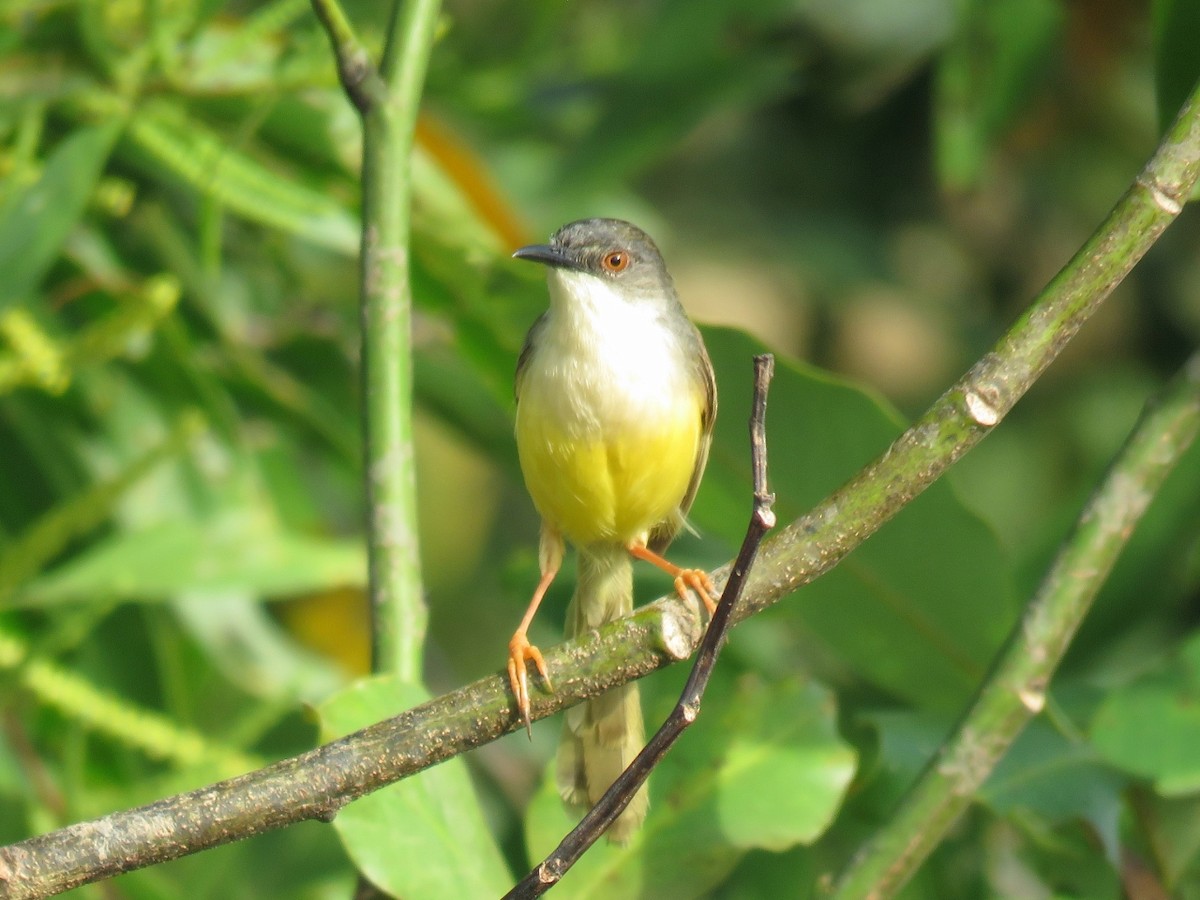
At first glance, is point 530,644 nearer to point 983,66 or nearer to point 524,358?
point 524,358

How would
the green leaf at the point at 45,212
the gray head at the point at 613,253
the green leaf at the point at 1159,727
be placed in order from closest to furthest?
the green leaf at the point at 1159,727, the green leaf at the point at 45,212, the gray head at the point at 613,253

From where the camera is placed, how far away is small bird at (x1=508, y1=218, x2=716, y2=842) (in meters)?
2.68

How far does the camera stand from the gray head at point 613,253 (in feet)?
10.0

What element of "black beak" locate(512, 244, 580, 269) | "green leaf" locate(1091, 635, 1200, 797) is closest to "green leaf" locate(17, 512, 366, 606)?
"black beak" locate(512, 244, 580, 269)

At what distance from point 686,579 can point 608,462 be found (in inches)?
20.3

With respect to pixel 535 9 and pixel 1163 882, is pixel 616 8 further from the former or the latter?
pixel 1163 882

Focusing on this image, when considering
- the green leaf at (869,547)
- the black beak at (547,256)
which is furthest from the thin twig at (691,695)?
the black beak at (547,256)

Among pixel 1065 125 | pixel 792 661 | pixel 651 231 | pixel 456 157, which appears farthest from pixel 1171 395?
pixel 1065 125

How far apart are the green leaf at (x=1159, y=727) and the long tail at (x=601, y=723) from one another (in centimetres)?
68

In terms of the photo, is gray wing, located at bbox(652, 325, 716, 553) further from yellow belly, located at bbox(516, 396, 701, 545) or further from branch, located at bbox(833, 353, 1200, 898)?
branch, located at bbox(833, 353, 1200, 898)

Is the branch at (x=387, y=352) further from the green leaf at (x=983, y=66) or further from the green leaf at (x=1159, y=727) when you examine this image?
the green leaf at (x=983, y=66)

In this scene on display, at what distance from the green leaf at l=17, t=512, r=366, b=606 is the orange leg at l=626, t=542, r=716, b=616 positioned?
0.66m

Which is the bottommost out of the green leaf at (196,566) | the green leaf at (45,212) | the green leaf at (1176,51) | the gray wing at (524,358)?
the green leaf at (196,566)

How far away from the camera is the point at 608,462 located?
8.87 ft
